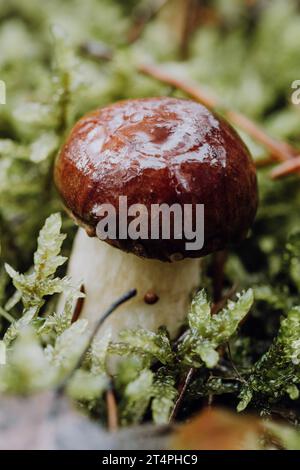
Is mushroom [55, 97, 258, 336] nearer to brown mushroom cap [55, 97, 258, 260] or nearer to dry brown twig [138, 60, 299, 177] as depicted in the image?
brown mushroom cap [55, 97, 258, 260]

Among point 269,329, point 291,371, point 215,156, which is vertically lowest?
point 269,329

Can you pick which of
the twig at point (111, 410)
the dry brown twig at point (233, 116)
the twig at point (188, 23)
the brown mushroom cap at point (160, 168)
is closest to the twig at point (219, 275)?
the brown mushroom cap at point (160, 168)

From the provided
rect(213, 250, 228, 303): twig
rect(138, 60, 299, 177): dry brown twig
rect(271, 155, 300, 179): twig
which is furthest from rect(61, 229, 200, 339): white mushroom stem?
rect(138, 60, 299, 177): dry brown twig

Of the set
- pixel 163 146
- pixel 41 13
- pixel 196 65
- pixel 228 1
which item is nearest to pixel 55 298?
pixel 163 146

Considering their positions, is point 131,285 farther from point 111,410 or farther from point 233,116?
point 233,116

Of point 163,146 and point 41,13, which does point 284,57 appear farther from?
point 163,146

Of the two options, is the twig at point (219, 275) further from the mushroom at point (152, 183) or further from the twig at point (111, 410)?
the twig at point (111, 410)
